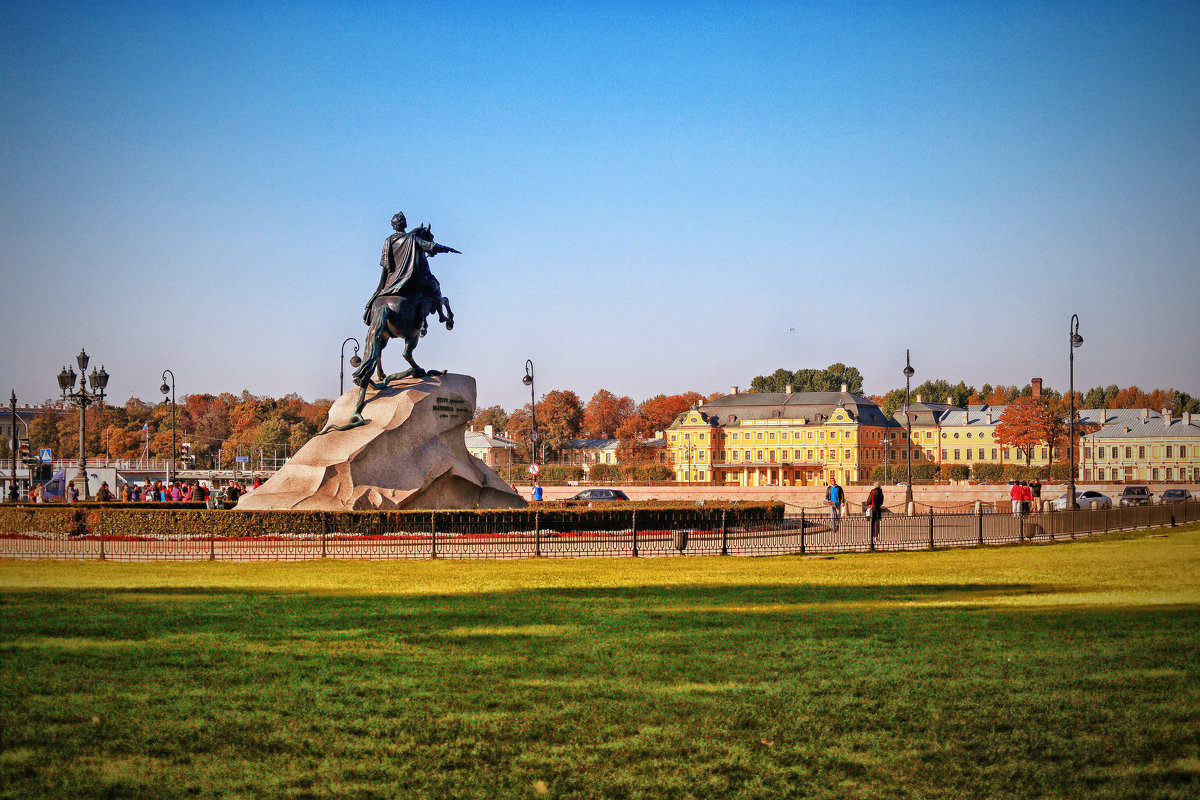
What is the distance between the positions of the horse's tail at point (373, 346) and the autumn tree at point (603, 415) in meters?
116

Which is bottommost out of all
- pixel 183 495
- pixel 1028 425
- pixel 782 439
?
pixel 183 495

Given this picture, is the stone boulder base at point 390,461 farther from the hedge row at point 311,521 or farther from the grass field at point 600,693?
the grass field at point 600,693

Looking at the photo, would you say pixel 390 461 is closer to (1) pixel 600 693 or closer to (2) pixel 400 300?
(2) pixel 400 300

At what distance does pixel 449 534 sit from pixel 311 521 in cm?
310

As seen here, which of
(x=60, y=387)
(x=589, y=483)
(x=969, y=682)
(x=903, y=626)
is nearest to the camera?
(x=969, y=682)

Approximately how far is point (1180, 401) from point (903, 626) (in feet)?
485


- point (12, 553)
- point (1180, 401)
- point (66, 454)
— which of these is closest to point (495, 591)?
point (12, 553)

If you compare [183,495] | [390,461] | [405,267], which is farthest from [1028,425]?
[390,461]

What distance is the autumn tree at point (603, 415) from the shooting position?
477ft

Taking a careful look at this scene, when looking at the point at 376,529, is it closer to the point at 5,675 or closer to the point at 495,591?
the point at 495,591

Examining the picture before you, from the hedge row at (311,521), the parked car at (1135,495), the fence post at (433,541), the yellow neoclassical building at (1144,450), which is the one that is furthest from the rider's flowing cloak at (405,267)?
the yellow neoclassical building at (1144,450)

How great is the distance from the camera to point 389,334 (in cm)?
2844

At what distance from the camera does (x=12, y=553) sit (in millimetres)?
22984

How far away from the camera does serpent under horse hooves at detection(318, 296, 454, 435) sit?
27.7m
